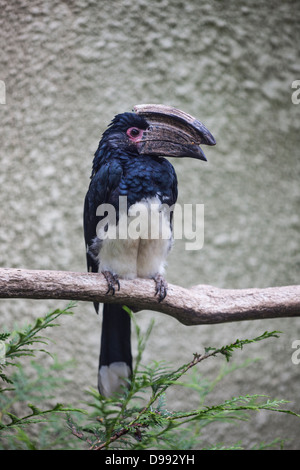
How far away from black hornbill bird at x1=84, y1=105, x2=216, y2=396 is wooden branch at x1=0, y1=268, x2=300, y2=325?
0.03 m

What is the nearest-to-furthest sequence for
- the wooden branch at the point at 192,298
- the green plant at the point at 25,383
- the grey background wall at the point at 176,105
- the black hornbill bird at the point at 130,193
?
the green plant at the point at 25,383 → the wooden branch at the point at 192,298 → the black hornbill bird at the point at 130,193 → the grey background wall at the point at 176,105

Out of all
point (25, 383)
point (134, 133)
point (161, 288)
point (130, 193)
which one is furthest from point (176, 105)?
point (25, 383)

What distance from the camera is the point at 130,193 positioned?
3.74ft

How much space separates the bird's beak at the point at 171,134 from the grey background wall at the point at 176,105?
65 cm

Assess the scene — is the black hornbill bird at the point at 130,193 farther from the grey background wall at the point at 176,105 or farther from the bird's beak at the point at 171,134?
the grey background wall at the point at 176,105

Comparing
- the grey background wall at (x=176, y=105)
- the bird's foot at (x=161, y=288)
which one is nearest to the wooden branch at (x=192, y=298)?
the bird's foot at (x=161, y=288)

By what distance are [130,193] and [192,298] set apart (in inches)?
11.5

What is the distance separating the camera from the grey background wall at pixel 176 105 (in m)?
1.77

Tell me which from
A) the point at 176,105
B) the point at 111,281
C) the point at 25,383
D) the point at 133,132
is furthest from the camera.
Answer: the point at 176,105

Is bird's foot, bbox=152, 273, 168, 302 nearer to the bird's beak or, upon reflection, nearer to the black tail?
the black tail

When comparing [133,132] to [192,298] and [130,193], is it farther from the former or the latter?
[192,298]

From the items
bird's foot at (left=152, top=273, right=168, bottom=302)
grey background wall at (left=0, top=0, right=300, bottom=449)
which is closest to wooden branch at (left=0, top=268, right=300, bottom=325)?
bird's foot at (left=152, top=273, right=168, bottom=302)

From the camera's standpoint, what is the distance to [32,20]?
1.77m

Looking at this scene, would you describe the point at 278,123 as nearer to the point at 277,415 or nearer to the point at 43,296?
the point at 277,415
